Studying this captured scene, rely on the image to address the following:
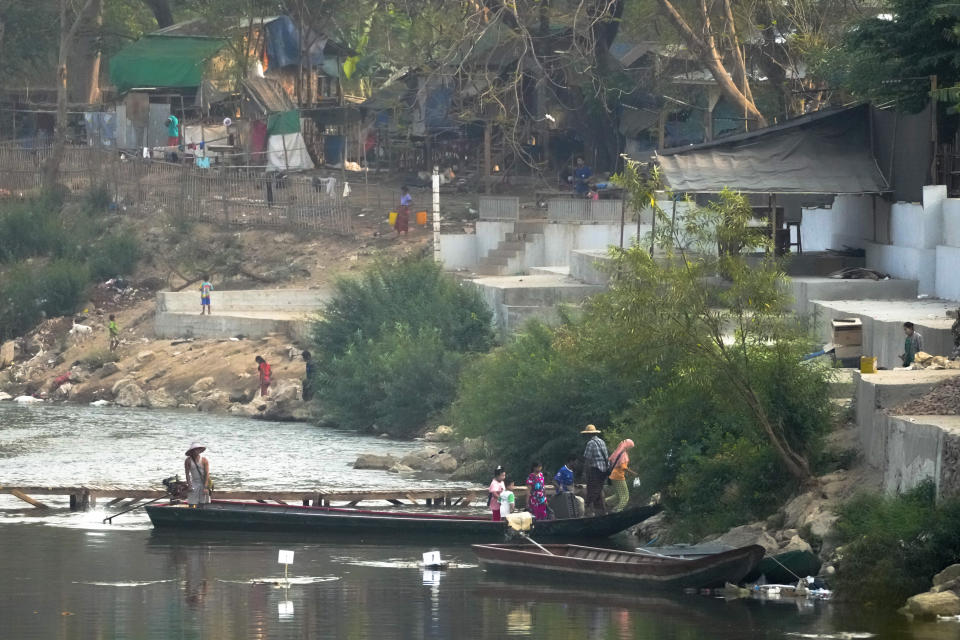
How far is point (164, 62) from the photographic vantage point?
2335 inches

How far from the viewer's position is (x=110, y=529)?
27.6 m

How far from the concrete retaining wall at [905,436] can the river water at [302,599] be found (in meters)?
1.78

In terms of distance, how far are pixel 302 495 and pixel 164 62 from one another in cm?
3377

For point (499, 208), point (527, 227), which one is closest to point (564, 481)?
point (527, 227)

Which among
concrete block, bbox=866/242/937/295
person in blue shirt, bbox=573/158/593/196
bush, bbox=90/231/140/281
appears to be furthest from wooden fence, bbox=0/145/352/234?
concrete block, bbox=866/242/937/295

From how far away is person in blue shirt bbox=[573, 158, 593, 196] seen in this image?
1975 inches

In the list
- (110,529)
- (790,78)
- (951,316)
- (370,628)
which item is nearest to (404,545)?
(110,529)

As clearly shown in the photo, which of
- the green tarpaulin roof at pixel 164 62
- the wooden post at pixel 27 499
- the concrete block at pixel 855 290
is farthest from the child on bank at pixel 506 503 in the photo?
the green tarpaulin roof at pixel 164 62

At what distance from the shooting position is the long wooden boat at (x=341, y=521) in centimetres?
Answer: 2562

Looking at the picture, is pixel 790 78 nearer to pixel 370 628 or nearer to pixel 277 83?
pixel 277 83

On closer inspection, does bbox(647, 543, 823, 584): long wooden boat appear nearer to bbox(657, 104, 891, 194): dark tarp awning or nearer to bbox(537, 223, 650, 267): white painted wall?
bbox(657, 104, 891, 194): dark tarp awning

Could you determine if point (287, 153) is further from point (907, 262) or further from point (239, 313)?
point (907, 262)

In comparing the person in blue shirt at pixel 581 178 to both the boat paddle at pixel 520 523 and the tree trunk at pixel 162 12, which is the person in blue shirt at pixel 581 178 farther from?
the boat paddle at pixel 520 523

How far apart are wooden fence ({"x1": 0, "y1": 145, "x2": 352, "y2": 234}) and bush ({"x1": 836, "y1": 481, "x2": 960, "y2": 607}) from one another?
32890 mm
